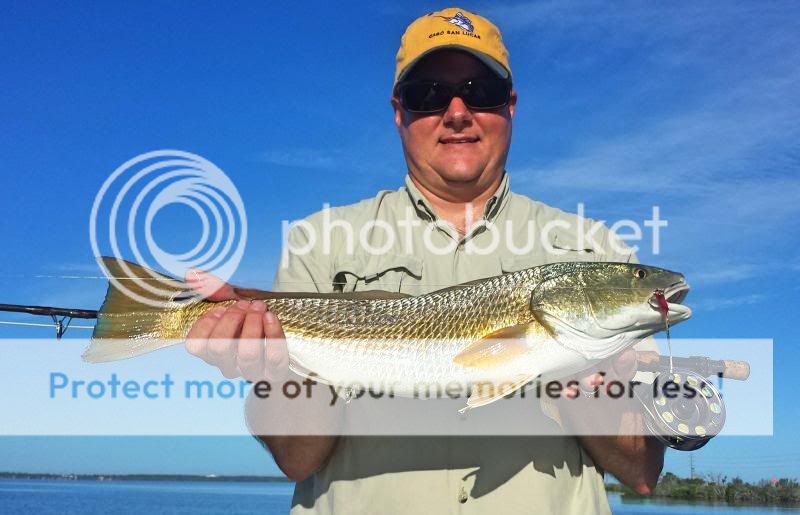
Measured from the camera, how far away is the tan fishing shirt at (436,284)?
4.00 metres

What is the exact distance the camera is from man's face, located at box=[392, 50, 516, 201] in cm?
493

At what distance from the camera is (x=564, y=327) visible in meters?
4.32

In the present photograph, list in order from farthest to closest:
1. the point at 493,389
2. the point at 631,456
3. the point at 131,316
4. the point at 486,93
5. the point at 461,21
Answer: the point at 461,21, the point at 486,93, the point at 131,316, the point at 631,456, the point at 493,389

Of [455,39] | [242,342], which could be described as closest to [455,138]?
[455,39]

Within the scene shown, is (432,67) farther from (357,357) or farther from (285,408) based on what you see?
(285,408)

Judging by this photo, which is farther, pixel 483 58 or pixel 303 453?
pixel 483 58

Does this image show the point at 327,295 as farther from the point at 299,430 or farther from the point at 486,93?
the point at 486,93

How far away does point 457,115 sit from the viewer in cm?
489

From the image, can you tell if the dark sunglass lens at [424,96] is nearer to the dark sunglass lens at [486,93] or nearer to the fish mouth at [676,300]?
the dark sunglass lens at [486,93]

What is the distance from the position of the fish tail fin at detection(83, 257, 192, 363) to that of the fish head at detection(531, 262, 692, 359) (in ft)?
7.30

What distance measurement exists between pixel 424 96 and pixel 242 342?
2063mm

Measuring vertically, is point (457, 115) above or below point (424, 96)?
below

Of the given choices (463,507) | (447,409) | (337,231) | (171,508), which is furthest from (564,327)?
(171,508)

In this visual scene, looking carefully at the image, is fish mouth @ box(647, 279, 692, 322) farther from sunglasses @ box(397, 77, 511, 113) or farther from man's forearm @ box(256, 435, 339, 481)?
man's forearm @ box(256, 435, 339, 481)
